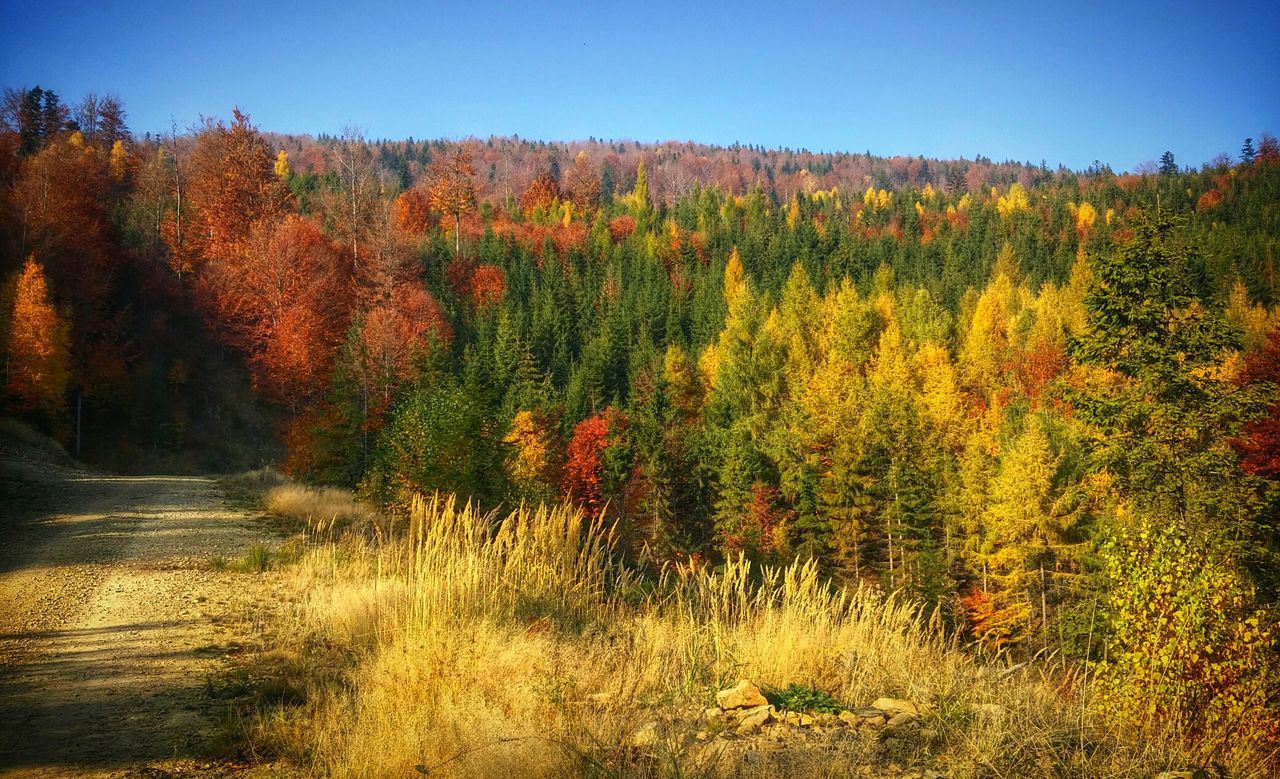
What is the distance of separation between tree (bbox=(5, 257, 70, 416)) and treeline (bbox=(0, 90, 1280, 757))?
13cm

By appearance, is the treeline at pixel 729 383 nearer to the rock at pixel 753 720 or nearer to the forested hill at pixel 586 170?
the rock at pixel 753 720

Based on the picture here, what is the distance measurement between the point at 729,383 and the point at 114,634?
48380mm

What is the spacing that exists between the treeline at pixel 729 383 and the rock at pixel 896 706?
162 centimetres

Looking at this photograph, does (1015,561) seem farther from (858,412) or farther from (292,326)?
(292,326)

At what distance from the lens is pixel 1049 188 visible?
497ft

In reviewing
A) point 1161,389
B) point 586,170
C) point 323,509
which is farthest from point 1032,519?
point 586,170

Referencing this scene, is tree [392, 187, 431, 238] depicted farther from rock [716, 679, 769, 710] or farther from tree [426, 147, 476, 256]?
rock [716, 679, 769, 710]

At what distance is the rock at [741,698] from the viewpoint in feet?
14.5

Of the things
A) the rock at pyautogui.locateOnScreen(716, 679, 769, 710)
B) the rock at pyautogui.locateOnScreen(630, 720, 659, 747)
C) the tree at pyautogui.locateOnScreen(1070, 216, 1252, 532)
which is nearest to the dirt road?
the rock at pyautogui.locateOnScreen(630, 720, 659, 747)

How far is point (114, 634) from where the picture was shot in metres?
6.16

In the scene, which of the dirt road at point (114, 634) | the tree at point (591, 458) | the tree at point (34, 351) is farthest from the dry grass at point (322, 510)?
the tree at point (591, 458)

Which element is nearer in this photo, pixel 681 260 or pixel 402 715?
pixel 402 715

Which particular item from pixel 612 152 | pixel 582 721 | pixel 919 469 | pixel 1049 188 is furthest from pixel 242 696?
pixel 612 152

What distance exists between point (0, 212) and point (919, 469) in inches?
1931
